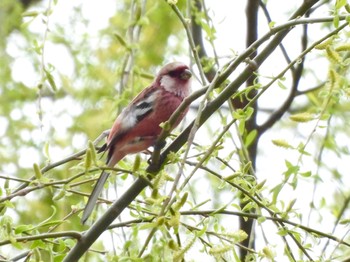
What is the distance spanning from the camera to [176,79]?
310cm

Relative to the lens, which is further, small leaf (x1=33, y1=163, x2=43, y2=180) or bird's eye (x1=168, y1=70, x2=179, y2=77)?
bird's eye (x1=168, y1=70, x2=179, y2=77)

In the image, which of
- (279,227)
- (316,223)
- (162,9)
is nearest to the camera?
(279,227)

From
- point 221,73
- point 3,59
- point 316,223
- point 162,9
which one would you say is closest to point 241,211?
point 221,73

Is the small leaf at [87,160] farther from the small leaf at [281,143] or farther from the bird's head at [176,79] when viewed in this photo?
the bird's head at [176,79]

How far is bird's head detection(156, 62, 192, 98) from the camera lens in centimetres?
305

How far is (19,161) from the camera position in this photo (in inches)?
170

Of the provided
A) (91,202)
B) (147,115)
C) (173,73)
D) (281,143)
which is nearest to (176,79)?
(173,73)

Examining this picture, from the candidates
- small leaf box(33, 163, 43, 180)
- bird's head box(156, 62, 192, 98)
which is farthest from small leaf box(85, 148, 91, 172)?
bird's head box(156, 62, 192, 98)

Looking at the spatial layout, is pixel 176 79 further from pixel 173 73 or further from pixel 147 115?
pixel 147 115

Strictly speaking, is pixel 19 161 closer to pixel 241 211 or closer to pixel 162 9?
pixel 162 9

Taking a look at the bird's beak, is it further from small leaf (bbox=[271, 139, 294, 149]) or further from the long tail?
small leaf (bbox=[271, 139, 294, 149])

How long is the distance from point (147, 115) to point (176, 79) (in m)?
0.23

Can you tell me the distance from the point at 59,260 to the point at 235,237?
46 centimetres

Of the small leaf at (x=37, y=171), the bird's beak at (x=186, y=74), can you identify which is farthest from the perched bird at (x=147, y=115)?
the small leaf at (x=37, y=171)
